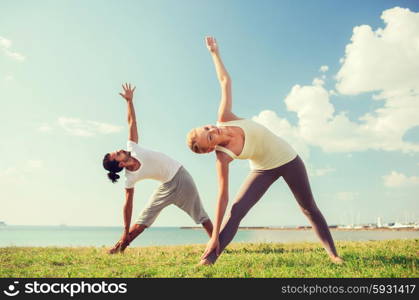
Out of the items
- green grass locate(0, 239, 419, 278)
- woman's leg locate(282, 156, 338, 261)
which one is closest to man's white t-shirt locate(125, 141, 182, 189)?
green grass locate(0, 239, 419, 278)

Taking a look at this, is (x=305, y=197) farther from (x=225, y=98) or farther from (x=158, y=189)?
(x=158, y=189)

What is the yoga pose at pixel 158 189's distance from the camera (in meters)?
7.26

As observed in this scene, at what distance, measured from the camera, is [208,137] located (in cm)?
502

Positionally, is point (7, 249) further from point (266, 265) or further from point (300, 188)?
point (300, 188)

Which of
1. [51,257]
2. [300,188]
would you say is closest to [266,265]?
[300,188]

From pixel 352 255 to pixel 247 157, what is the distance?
2860 millimetres

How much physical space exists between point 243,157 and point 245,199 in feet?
2.30

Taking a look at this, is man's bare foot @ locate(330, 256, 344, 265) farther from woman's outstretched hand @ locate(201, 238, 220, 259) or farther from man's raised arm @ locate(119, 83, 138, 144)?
man's raised arm @ locate(119, 83, 138, 144)

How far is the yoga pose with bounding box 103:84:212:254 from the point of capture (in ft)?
23.8

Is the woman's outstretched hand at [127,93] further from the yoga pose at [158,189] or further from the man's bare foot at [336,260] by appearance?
the man's bare foot at [336,260]

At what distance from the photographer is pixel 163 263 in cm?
622

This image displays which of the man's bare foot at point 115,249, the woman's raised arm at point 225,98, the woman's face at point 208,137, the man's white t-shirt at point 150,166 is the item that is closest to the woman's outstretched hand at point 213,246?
the woman's face at point 208,137

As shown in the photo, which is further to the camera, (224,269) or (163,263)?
(163,263)

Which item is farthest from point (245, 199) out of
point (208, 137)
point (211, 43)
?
point (211, 43)
